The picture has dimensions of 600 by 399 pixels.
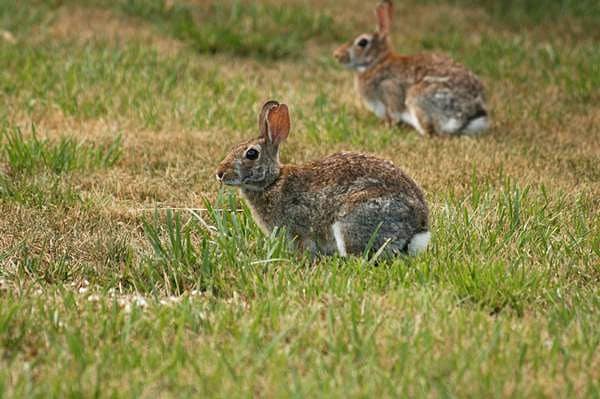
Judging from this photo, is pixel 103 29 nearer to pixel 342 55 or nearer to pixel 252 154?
pixel 342 55

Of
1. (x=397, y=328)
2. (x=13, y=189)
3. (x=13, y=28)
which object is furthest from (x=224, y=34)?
(x=397, y=328)

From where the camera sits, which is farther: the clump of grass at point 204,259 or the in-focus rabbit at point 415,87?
the in-focus rabbit at point 415,87

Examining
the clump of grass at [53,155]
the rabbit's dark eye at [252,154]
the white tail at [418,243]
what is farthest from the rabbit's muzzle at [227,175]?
the clump of grass at [53,155]

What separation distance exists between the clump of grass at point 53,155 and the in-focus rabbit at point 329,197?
1.89 meters

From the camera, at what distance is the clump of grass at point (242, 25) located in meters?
10.8

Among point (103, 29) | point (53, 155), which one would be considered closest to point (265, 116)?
point (53, 155)

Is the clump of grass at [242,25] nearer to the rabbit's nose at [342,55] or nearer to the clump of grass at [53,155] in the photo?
the rabbit's nose at [342,55]

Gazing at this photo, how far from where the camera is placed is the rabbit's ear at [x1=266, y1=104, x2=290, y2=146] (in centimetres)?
538

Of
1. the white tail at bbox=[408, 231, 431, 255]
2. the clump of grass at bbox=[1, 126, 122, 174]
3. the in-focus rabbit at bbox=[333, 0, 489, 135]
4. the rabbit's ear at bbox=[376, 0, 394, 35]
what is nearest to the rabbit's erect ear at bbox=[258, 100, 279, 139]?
the white tail at bbox=[408, 231, 431, 255]

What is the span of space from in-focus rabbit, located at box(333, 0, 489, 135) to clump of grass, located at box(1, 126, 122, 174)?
2686 mm

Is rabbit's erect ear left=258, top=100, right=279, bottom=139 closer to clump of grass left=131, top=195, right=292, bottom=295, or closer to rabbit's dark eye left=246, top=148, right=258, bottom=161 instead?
rabbit's dark eye left=246, top=148, right=258, bottom=161

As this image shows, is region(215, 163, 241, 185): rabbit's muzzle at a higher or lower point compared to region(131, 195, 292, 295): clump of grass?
higher

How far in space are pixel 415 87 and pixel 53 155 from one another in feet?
10.9

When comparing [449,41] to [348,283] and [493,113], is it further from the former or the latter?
[348,283]
